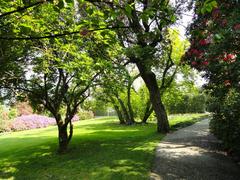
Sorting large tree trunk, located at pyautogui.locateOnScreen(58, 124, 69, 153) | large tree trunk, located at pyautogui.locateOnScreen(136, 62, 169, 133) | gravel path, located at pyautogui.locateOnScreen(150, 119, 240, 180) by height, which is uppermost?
large tree trunk, located at pyautogui.locateOnScreen(136, 62, 169, 133)

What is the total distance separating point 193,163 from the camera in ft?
27.4

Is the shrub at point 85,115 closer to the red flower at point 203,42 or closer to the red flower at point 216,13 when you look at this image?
the red flower at point 203,42

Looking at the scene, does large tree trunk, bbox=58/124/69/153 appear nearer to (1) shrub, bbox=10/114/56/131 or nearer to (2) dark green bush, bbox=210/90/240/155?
(2) dark green bush, bbox=210/90/240/155

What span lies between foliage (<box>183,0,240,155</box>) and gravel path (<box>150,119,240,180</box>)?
29.4 inches

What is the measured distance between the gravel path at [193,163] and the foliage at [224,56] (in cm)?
75

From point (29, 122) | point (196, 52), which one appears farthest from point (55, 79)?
point (29, 122)

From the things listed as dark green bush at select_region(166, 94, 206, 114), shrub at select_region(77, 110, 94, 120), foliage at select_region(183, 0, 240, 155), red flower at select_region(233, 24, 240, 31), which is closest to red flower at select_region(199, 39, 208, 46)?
foliage at select_region(183, 0, 240, 155)

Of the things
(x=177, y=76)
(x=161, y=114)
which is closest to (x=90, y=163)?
(x=161, y=114)

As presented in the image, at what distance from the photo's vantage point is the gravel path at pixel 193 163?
7228mm

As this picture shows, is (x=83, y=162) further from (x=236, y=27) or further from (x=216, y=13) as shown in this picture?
(x=236, y=27)

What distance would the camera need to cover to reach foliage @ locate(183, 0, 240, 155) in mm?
5493

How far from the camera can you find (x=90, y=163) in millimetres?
8945

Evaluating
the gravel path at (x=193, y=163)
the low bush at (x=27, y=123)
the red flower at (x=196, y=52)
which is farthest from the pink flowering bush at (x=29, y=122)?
the red flower at (x=196, y=52)

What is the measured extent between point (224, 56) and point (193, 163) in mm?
3604
